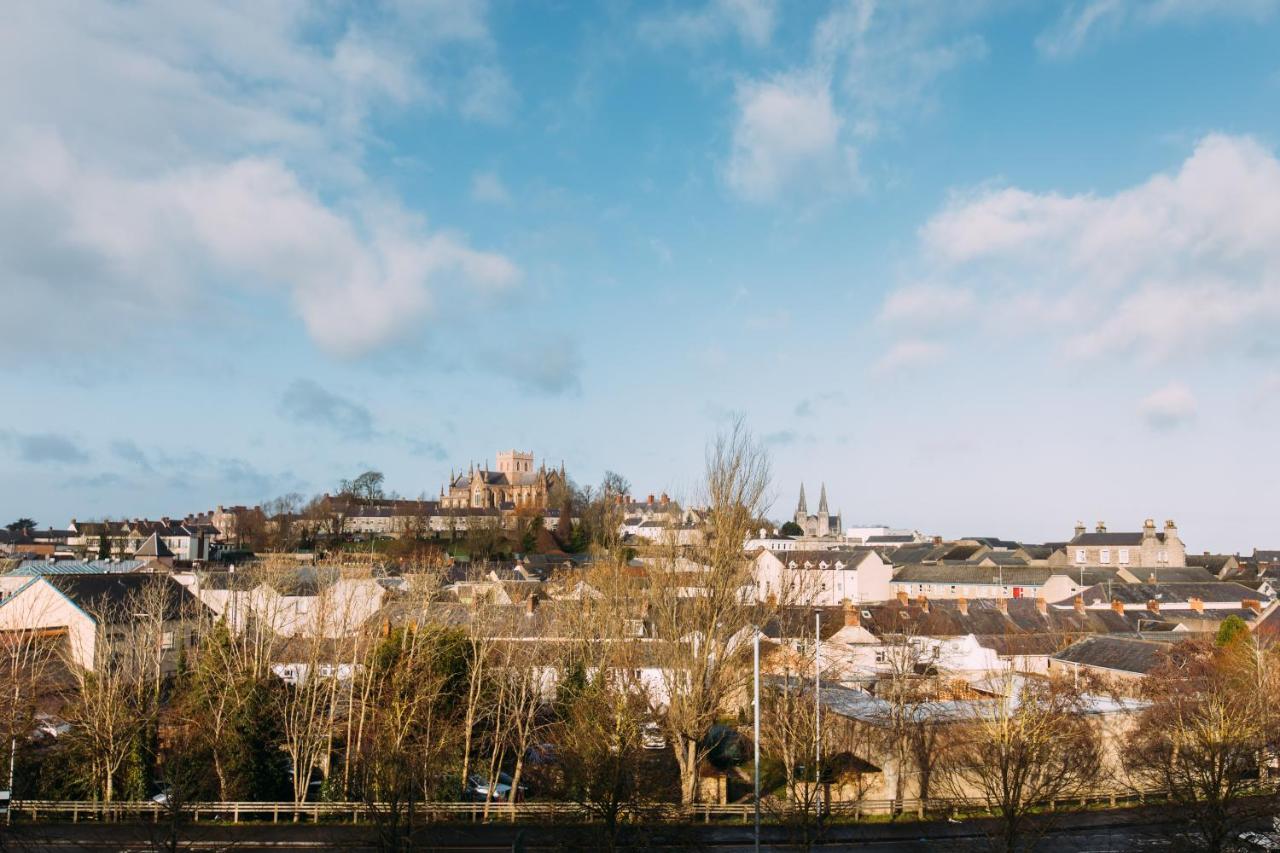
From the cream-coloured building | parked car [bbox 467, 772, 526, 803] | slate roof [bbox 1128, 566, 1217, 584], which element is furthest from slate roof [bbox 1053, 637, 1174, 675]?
the cream-coloured building

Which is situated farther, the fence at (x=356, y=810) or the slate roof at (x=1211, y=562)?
the slate roof at (x=1211, y=562)

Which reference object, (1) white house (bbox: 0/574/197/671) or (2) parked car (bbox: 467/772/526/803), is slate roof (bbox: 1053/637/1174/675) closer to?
(2) parked car (bbox: 467/772/526/803)

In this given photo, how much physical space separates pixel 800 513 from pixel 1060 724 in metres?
147

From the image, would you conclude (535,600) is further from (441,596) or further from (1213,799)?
(1213,799)

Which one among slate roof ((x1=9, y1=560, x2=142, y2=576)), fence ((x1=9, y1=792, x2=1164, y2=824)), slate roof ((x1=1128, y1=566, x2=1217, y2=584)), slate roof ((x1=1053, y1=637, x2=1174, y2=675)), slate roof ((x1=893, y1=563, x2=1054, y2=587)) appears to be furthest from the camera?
slate roof ((x1=1128, y1=566, x2=1217, y2=584))

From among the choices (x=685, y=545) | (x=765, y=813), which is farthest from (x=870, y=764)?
(x=685, y=545)

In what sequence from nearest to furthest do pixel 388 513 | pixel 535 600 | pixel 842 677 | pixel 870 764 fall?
pixel 870 764
pixel 842 677
pixel 535 600
pixel 388 513

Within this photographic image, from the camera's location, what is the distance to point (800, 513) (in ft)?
571

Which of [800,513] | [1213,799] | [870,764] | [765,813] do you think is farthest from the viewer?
[800,513]

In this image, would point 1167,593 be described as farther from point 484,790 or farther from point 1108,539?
point 484,790

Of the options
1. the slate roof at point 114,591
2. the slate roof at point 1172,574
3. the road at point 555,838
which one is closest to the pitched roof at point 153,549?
the slate roof at point 114,591

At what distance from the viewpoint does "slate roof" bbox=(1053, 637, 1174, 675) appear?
135 feet

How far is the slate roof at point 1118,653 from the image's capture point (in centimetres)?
4119

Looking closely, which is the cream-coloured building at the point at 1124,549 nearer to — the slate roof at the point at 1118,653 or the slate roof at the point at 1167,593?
the slate roof at the point at 1167,593
